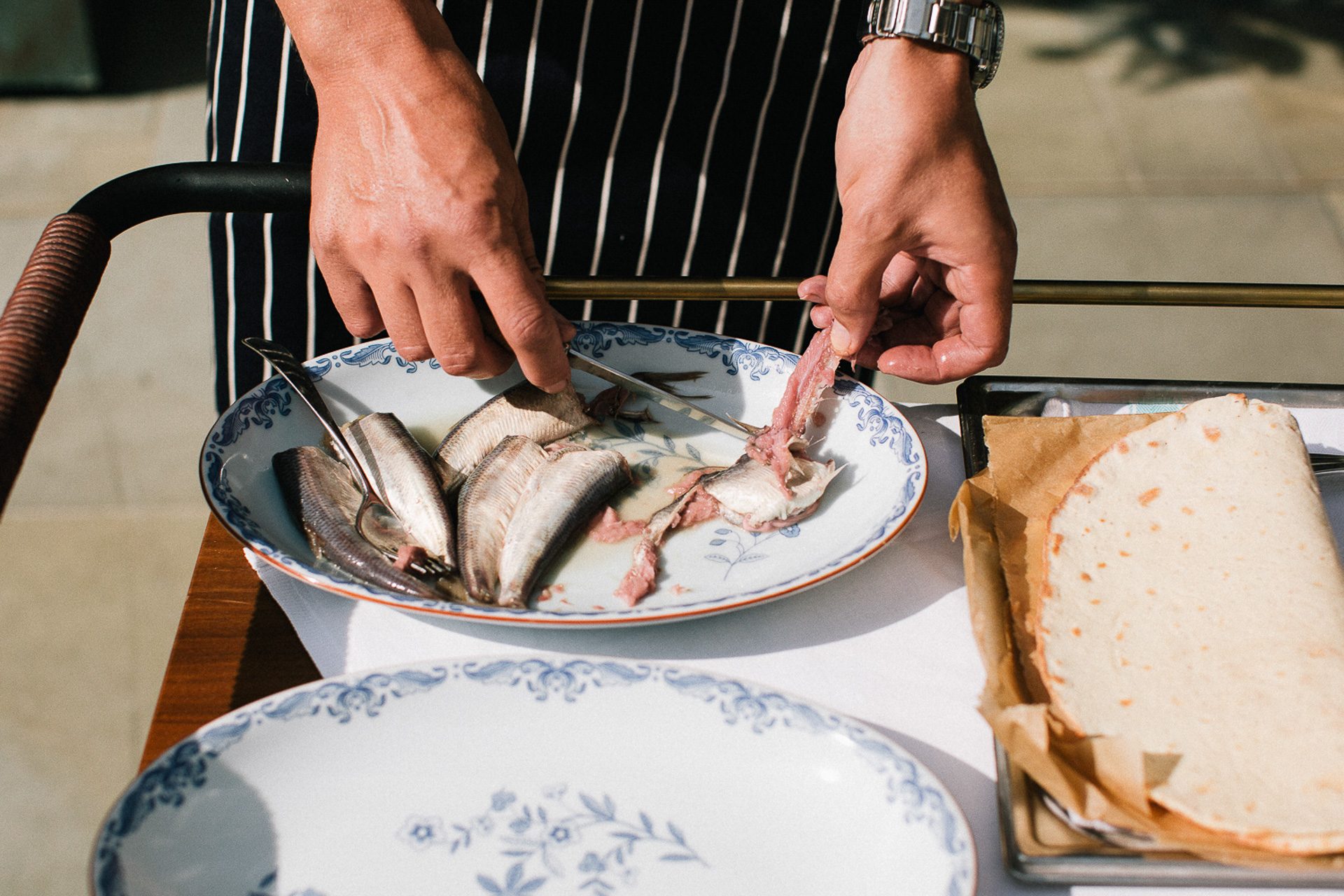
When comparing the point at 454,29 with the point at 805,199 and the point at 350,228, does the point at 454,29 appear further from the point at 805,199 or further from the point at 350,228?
the point at 805,199

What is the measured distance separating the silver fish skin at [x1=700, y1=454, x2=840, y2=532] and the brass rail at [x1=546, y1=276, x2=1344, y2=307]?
283 mm

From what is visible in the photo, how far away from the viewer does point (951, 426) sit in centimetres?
171

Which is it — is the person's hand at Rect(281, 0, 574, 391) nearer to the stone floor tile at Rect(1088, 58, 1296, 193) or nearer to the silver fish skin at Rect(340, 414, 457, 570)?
the silver fish skin at Rect(340, 414, 457, 570)

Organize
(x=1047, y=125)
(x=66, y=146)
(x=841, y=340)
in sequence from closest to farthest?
(x=841, y=340), (x=66, y=146), (x=1047, y=125)

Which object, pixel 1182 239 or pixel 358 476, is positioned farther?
pixel 1182 239

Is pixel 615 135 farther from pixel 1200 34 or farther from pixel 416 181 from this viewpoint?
pixel 1200 34

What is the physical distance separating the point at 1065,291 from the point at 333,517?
1.19m

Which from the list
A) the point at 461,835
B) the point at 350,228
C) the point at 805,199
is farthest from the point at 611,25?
the point at 461,835

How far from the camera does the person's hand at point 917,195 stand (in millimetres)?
1426

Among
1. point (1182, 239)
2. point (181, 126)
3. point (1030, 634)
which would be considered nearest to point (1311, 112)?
point (1182, 239)

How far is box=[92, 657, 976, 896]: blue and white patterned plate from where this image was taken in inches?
39.4

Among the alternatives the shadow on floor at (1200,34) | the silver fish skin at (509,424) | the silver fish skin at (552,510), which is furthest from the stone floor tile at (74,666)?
the shadow on floor at (1200,34)

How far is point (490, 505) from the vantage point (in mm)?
1531

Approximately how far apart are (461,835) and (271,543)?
517 mm
